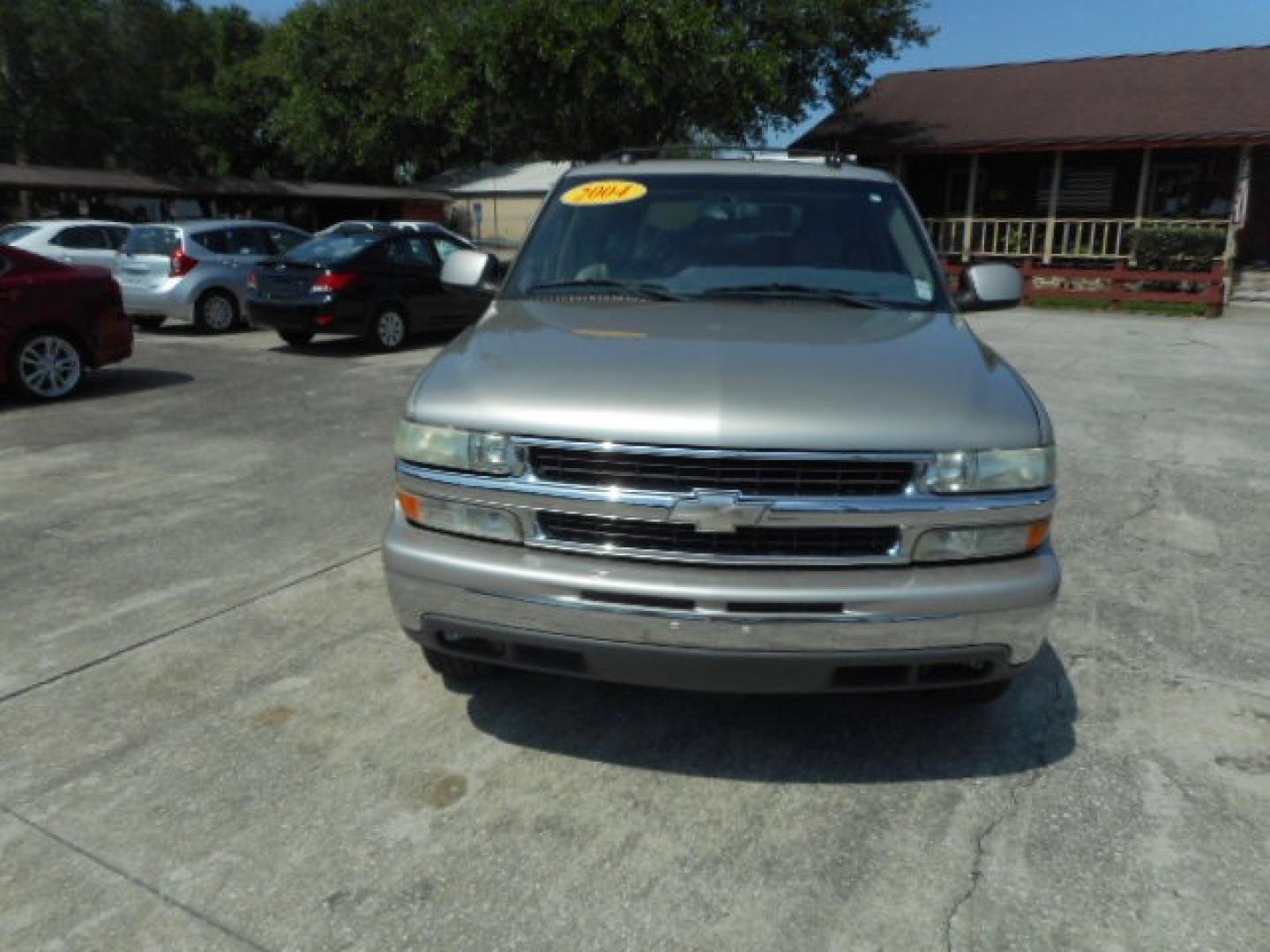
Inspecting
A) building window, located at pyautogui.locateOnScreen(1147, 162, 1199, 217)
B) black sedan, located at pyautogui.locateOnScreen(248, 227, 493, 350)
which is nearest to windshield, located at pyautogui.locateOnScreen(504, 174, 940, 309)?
black sedan, located at pyautogui.locateOnScreen(248, 227, 493, 350)

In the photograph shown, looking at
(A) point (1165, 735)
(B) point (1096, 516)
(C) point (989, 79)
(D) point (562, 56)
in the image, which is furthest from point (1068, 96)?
(A) point (1165, 735)

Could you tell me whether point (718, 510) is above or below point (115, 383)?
above

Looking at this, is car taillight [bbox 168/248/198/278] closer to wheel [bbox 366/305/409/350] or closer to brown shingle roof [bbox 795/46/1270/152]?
wheel [bbox 366/305/409/350]

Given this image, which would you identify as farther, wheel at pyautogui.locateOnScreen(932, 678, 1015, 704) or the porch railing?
the porch railing

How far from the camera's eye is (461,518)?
287 cm

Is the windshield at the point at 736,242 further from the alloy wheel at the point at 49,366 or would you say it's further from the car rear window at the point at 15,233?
the car rear window at the point at 15,233

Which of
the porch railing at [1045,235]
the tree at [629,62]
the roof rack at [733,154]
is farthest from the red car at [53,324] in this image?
the porch railing at [1045,235]

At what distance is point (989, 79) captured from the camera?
87.2 ft

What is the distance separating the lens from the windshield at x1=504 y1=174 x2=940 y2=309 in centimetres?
Answer: 384

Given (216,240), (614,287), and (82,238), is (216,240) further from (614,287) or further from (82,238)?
(614,287)

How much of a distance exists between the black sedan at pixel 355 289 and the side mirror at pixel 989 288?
26.0 feet

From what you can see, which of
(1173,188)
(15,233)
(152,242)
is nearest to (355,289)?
(152,242)

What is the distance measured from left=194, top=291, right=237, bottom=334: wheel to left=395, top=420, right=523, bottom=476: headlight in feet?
38.8

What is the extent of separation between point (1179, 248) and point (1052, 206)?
3.75m
